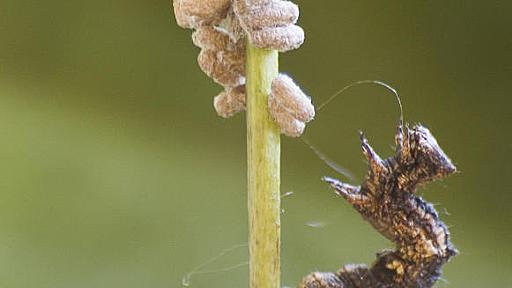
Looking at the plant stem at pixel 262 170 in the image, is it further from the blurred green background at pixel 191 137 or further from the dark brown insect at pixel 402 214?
the blurred green background at pixel 191 137

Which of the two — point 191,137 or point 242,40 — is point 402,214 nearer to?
point 242,40

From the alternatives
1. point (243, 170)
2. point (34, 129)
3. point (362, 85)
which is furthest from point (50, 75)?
point (362, 85)

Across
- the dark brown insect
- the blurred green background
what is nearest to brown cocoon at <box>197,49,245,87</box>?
the dark brown insect

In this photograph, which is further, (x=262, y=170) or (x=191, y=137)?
(x=191, y=137)

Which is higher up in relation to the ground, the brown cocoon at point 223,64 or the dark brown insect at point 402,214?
A: the brown cocoon at point 223,64

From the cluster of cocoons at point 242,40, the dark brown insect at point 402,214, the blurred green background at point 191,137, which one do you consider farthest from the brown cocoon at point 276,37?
the blurred green background at point 191,137

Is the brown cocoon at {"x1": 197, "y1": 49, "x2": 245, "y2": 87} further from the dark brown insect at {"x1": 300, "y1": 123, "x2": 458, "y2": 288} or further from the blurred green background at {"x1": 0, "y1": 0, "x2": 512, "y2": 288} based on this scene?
the blurred green background at {"x1": 0, "y1": 0, "x2": 512, "y2": 288}

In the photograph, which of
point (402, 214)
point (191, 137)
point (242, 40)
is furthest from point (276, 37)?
point (191, 137)

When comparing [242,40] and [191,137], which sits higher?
[191,137]
